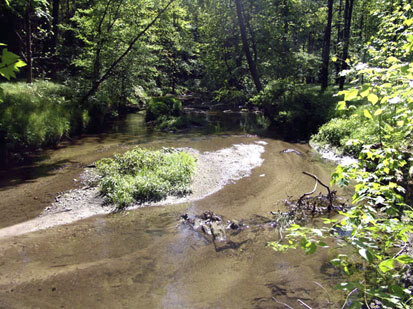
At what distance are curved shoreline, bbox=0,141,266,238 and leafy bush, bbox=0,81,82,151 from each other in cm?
318

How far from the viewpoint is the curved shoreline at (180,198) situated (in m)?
7.25

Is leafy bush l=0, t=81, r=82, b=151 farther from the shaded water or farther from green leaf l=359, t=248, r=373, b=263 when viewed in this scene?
green leaf l=359, t=248, r=373, b=263

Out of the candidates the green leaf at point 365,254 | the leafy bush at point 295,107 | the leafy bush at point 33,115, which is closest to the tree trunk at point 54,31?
the leafy bush at point 33,115

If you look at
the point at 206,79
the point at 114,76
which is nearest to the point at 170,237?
the point at 114,76

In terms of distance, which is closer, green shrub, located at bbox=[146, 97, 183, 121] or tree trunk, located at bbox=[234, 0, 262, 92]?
tree trunk, located at bbox=[234, 0, 262, 92]

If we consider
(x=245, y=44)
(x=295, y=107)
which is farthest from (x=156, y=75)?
(x=295, y=107)

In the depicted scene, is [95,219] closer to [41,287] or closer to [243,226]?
[41,287]

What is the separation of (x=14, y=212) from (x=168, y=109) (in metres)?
14.9

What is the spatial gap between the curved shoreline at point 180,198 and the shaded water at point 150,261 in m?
0.30

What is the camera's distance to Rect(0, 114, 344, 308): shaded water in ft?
15.6

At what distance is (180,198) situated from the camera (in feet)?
29.2

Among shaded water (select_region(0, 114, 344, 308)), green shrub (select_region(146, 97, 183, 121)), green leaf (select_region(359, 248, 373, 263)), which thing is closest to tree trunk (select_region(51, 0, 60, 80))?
green shrub (select_region(146, 97, 183, 121))

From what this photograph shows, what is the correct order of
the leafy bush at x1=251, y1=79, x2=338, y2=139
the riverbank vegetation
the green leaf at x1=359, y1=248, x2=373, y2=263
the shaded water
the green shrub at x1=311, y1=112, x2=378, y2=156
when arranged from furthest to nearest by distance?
1. the leafy bush at x1=251, y1=79, x2=338, y2=139
2. the green shrub at x1=311, y1=112, x2=378, y2=156
3. the riverbank vegetation
4. the shaded water
5. the green leaf at x1=359, y1=248, x2=373, y2=263

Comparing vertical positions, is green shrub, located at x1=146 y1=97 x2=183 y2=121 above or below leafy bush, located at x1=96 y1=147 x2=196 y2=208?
above
